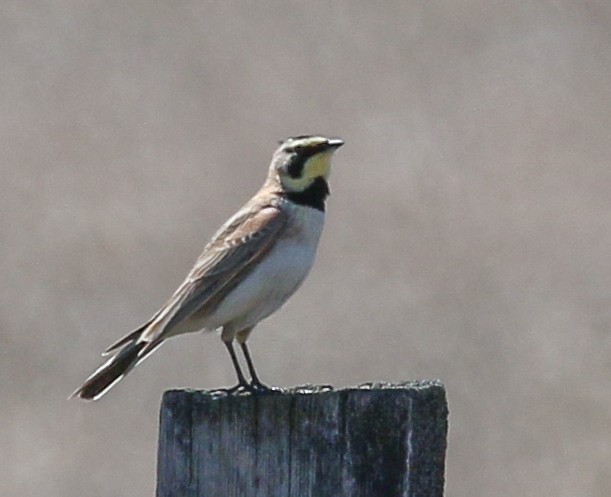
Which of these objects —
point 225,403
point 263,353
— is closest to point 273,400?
point 225,403

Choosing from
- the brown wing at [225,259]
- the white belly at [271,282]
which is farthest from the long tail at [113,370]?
the white belly at [271,282]

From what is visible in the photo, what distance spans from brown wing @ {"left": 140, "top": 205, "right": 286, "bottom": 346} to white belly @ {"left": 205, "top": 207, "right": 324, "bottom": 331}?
0.15ft

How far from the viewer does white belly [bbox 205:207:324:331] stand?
6.79 meters

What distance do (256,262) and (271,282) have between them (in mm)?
95

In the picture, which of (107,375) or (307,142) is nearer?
(107,375)

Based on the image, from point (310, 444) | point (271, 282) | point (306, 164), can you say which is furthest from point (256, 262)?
point (310, 444)

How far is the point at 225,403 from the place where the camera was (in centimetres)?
469

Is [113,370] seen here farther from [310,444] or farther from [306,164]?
[310,444]

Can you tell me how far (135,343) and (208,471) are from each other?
1.78 meters

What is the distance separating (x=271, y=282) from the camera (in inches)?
269

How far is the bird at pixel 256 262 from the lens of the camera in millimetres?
6637

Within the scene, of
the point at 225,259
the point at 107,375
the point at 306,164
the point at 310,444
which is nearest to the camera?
the point at 310,444

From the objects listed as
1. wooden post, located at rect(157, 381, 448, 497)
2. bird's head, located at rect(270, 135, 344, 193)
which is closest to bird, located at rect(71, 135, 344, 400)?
bird's head, located at rect(270, 135, 344, 193)

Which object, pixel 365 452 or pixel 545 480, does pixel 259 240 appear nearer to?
pixel 365 452
